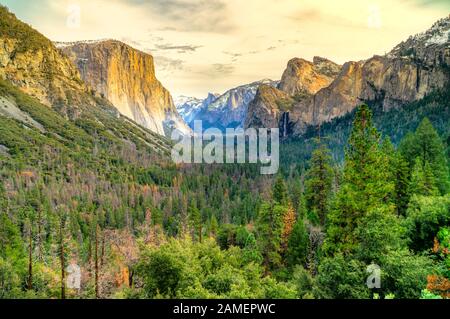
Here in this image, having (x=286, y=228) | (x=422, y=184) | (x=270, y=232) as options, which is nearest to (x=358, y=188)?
(x=422, y=184)

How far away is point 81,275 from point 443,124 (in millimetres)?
149500

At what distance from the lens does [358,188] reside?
2853 cm

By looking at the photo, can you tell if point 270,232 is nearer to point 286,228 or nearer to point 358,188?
point 286,228

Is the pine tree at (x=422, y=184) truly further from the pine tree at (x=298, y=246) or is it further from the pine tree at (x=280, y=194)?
the pine tree at (x=280, y=194)

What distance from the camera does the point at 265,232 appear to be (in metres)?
45.7

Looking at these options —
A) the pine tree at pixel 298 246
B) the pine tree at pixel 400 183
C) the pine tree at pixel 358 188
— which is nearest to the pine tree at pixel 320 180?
the pine tree at pixel 298 246

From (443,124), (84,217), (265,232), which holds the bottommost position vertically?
(84,217)

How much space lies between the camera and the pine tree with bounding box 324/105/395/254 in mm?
27328

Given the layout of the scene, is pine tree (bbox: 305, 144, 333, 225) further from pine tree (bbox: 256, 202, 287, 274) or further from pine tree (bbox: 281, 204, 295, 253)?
pine tree (bbox: 256, 202, 287, 274)

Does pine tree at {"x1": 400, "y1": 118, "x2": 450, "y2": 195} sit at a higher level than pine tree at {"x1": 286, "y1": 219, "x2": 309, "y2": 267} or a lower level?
higher

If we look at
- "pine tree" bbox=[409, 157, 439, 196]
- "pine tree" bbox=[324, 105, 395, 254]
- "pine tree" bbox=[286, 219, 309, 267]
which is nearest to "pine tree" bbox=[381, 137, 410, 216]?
"pine tree" bbox=[409, 157, 439, 196]

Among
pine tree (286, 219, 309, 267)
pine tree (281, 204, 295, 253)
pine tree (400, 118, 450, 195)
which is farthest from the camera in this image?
pine tree (281, 204, 295, 253)

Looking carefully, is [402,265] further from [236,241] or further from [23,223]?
[23,223]
